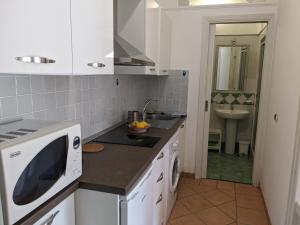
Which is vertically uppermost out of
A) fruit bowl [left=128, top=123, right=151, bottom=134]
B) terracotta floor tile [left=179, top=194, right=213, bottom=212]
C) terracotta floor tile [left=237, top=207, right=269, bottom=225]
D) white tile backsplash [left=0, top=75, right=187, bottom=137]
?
white tile backsplash [left=0, top=75, right=187, bottom=137]

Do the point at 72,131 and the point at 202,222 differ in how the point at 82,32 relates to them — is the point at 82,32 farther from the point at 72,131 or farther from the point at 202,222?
the point at 202,222

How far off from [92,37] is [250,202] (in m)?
2.50

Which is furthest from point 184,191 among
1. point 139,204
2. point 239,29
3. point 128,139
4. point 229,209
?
point 239,29

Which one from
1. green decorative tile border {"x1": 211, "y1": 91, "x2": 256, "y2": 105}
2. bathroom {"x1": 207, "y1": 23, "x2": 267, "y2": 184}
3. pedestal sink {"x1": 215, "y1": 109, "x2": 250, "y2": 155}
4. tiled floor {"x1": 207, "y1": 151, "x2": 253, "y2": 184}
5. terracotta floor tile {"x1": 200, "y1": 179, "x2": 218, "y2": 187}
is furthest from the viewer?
green decorative tile border {"x1": 211, "y1": 91, "x2": 256, "y2": 105}

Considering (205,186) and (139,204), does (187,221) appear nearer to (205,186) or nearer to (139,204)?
(205,186)

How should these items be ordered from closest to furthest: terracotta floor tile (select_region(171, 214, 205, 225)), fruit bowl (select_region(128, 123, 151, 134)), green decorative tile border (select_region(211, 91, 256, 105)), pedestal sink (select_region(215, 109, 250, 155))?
fruit bowl (select_region(128, 123, 151, 134))
terracotta floor tile (select_region(171, 214, 205, 225))
pedestal sink (select_region(215, 109, 250, 155))
green decorative tile border (select_region(211, 91, 256, 105))

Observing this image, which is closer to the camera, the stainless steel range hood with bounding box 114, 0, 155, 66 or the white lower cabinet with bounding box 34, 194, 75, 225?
the white lower cabinet with bounding box 34, 194, 75, 225

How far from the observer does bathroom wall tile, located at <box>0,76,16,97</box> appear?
117 centimetres

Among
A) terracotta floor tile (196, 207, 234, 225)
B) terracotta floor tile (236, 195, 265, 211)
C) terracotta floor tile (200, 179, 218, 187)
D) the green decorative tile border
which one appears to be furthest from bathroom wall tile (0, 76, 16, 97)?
the green decorative tile border

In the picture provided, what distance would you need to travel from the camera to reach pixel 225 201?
9.04 feet

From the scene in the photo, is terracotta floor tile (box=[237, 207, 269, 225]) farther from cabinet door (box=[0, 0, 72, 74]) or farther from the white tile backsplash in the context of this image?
cabinet door (box=[0, 0, 72, 74])

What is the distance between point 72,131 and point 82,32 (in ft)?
1.65

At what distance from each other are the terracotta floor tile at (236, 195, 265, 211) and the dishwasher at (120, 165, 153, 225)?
1500 mm

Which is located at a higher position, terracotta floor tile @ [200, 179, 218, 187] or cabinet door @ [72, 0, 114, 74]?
cabinet door @ [72, 0, 114, 74]
